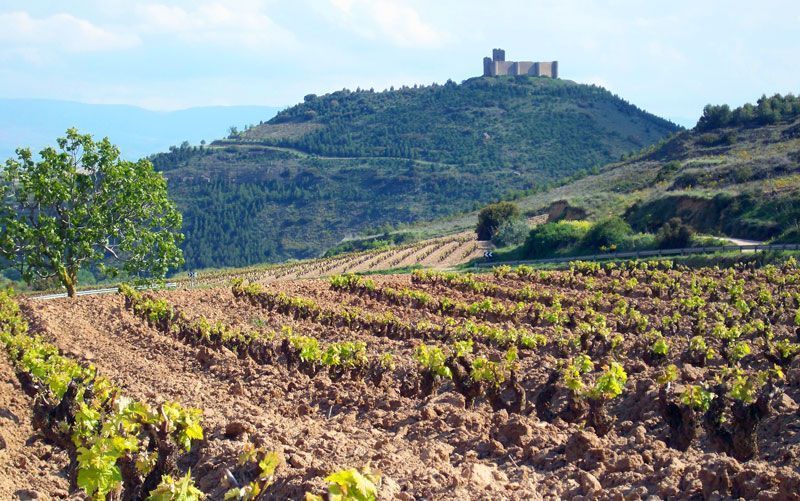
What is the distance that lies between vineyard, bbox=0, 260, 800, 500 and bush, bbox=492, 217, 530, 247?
27725 millimetres

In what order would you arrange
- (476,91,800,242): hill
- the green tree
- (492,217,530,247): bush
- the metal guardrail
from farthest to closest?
Answer: (492,217,530,247): bush < (476,91,800,242): hill < the metal guardrail < the green tree

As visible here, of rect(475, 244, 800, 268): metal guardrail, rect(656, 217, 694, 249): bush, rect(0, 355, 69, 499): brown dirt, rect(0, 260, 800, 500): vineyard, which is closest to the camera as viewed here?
rect(0, 260, 800, 500): vineyard

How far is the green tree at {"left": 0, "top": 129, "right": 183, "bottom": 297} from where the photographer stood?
83.5 feet

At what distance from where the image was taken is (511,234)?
53.8 meters

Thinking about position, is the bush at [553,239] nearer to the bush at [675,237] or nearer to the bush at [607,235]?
the bush at [607,235]

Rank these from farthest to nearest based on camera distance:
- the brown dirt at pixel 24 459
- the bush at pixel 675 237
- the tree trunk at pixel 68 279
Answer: the bush at pixel 675 237
the tree trunk at pixel 68 279
the brown dirt at pixel 24 459

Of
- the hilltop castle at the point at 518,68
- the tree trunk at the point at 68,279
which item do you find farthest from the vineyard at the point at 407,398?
the hilltop castle at the point at 518,68

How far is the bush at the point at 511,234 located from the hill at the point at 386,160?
4275cm

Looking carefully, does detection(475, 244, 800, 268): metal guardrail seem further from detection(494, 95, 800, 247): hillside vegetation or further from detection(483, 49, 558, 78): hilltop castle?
detection(483, 49, 558, 78): hilltop castle

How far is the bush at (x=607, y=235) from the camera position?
41781 millimetres

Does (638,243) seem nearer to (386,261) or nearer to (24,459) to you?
(386,261)

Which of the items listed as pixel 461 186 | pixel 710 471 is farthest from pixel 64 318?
pixel 461 186

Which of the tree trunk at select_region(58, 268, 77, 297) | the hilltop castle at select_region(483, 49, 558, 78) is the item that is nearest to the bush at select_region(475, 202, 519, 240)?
the tree trunk at select_region(58, 268, 77, 297)

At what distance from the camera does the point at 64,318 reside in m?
22.1
